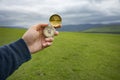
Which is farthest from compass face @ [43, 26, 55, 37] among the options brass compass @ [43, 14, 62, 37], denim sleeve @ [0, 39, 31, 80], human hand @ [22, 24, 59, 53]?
denim sleeve @ [0, 39, 31, 80]

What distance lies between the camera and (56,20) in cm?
450

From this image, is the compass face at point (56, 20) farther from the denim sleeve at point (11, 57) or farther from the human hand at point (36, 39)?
the denim sleeve at point (11, 57)

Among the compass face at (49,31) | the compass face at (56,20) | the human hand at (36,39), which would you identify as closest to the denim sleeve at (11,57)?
the human hand at (36,39)

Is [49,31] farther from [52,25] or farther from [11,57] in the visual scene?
[11,57]

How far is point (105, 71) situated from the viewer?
1755 centimetres

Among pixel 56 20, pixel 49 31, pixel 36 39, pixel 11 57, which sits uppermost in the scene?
pixel 56 20

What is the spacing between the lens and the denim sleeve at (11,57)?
4250 mm

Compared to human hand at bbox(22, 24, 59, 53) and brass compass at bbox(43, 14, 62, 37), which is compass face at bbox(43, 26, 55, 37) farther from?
human hand at bbox(22, 24, 59, 53)

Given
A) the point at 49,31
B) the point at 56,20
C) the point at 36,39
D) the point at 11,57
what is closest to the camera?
the point at 11,57

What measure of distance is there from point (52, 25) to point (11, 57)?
777 mm

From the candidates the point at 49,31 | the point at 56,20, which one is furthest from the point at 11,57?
the point at 56,20

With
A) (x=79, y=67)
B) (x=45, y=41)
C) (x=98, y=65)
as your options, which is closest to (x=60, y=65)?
(x=79, y=67)

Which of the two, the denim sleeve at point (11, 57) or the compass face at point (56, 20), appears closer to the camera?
the denim sleeve at point (11, 57)

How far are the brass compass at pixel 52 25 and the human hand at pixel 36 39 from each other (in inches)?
4.8
